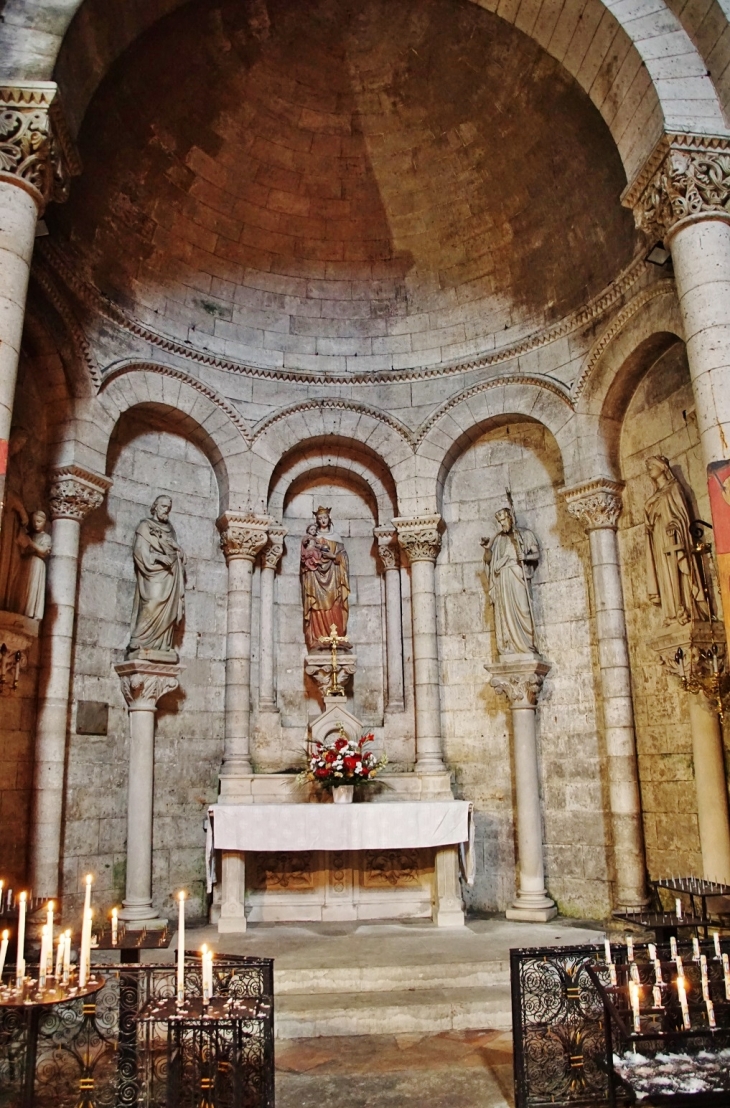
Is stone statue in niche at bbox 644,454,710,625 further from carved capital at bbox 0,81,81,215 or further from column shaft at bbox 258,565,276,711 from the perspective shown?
carved capital at bbox 0,81,81,215

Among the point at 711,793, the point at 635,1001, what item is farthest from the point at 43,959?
the point at 711,793

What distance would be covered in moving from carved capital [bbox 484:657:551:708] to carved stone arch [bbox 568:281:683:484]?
7.13 ft

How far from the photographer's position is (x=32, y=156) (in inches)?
249

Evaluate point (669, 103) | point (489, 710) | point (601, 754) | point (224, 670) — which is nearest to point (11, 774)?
point (224, 670)

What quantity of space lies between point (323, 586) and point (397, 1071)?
5964 millimetres

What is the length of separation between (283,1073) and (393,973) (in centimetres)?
175

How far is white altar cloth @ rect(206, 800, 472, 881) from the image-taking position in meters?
9.03

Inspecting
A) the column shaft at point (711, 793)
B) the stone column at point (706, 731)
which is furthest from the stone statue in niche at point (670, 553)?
the column shaft at point (711, 793)

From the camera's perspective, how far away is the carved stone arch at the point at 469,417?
1070 cm

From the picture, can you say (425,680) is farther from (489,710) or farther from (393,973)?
(393,973)

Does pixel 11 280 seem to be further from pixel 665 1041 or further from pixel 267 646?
pixel 665 1041

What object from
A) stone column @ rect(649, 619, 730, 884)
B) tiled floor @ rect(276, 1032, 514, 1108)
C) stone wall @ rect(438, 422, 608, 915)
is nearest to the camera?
tiled floor @ rect(276, 1032, 514, 1108)

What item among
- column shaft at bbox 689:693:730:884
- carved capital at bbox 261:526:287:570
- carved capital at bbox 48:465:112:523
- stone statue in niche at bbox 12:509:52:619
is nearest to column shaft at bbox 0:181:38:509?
stone statue in niche at bbox 12:509:52:619

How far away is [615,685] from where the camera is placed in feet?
30.9
